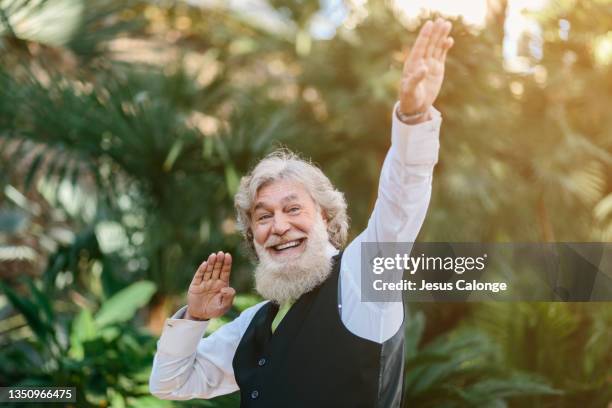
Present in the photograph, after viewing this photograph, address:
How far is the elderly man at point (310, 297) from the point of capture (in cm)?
184

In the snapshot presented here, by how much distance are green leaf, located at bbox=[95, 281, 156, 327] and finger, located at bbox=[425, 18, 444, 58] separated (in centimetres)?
321

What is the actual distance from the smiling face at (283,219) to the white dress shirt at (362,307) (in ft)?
0.42

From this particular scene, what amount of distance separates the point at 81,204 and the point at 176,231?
3.59 feet

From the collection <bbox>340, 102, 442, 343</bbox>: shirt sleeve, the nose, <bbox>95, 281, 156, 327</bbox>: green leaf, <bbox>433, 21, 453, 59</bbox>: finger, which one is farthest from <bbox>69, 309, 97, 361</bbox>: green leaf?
<bbox>433, 21, 453, 59</bbox>: finger

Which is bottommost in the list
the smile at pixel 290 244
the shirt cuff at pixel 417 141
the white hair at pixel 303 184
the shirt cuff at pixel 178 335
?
the shirt cuff at pixel 178 335

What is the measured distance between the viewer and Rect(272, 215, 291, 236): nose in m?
2.24

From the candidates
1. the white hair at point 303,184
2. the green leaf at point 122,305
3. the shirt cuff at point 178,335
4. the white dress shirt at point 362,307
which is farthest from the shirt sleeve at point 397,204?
the green leaf at point 122,305

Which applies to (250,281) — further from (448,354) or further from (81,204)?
(448,354)

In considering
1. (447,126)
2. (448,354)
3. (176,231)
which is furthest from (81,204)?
(448,354)

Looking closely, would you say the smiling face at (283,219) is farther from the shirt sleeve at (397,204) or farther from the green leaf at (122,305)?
the green leaf at (122,305)

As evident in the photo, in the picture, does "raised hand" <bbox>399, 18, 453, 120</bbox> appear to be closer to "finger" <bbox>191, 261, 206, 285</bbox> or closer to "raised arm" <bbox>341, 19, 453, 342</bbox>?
"raised arm" <bbox>341, 19, 453, 342</bbox>

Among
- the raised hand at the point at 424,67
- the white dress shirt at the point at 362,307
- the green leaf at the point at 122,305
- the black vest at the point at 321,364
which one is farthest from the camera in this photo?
the green leaf at the point at 122,305

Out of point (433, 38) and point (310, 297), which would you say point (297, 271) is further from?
point (433, 38)

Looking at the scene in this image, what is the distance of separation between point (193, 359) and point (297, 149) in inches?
135
